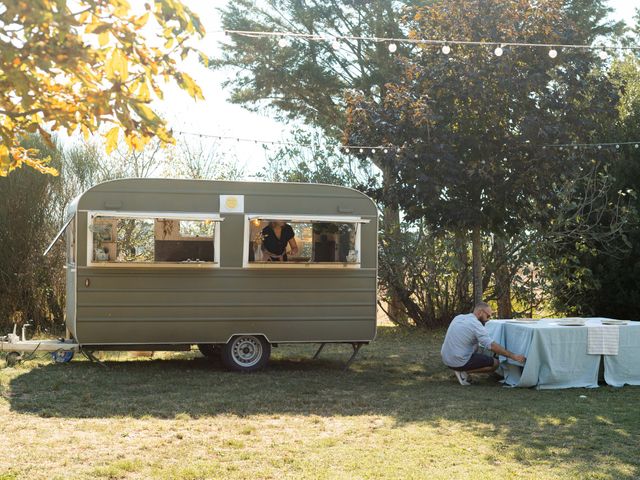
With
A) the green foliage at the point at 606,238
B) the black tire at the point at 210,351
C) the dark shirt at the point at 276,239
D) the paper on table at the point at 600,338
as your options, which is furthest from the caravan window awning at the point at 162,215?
the green foliage at the point at 606,238

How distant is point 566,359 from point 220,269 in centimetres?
416

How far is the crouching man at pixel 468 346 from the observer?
31.7 ft

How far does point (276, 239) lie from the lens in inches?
421

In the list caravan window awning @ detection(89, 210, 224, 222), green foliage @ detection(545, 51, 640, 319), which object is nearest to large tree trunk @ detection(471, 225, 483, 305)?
green foliage @ detection(545, 51, 640, 319)

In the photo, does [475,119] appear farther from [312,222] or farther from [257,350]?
[257,350]

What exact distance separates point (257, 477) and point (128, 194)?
5.28m

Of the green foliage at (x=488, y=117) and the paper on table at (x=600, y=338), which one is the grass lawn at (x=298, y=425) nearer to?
the paper on table at (x=600, y=338)

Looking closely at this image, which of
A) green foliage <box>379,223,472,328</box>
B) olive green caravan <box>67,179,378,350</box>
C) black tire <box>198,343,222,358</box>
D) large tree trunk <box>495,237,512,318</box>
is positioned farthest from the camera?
green foliage <box>379,223,472,328</box>

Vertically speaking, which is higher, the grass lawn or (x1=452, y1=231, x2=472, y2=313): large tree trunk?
(x1=452, y1=231, x2=472, y2=313): large tree trunk

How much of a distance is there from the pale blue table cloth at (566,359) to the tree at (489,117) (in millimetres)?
3104

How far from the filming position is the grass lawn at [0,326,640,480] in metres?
5.84

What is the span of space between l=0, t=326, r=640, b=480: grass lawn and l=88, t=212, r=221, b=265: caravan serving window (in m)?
1.39

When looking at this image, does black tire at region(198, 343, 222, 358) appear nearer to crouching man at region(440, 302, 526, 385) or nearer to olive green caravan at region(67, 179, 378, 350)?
olive green caravan at region(67, 179, 378, 350)

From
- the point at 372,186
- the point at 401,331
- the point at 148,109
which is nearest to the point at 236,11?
the point at 372,186
